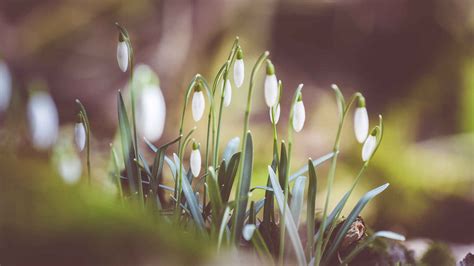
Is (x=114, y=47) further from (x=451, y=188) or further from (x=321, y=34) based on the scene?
(x=451, y=188)

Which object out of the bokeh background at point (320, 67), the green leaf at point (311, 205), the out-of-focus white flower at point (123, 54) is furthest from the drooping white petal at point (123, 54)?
the bokeh background at point (320, 67)

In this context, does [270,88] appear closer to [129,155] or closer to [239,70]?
[239,70]

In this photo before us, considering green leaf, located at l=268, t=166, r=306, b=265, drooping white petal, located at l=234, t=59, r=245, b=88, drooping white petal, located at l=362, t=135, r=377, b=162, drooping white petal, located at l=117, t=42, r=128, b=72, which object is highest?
drooping white petal, located at l=117, t=42, r=128, b=72

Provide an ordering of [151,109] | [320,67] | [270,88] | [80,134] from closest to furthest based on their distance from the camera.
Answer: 1. [270,88]
2. [80,134]
3. [151,109]
4. [320,67]

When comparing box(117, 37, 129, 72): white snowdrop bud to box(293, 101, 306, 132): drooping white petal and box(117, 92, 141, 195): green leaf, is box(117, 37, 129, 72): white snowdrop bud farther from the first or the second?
box(293, 101, 306, 132): drooping white petal

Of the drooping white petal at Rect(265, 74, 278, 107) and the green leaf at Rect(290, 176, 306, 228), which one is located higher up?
the drooping white petal at Rect(265, 74, 278, 107)

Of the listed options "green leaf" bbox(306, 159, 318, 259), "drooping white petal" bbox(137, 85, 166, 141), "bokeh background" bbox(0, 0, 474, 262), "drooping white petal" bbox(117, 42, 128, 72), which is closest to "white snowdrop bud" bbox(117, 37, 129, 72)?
"drooping white petal" bbox(117, 42, 128, 72)

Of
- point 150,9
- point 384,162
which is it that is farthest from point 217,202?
point 150,9

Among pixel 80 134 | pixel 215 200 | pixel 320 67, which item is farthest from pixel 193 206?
pixel 320 67
